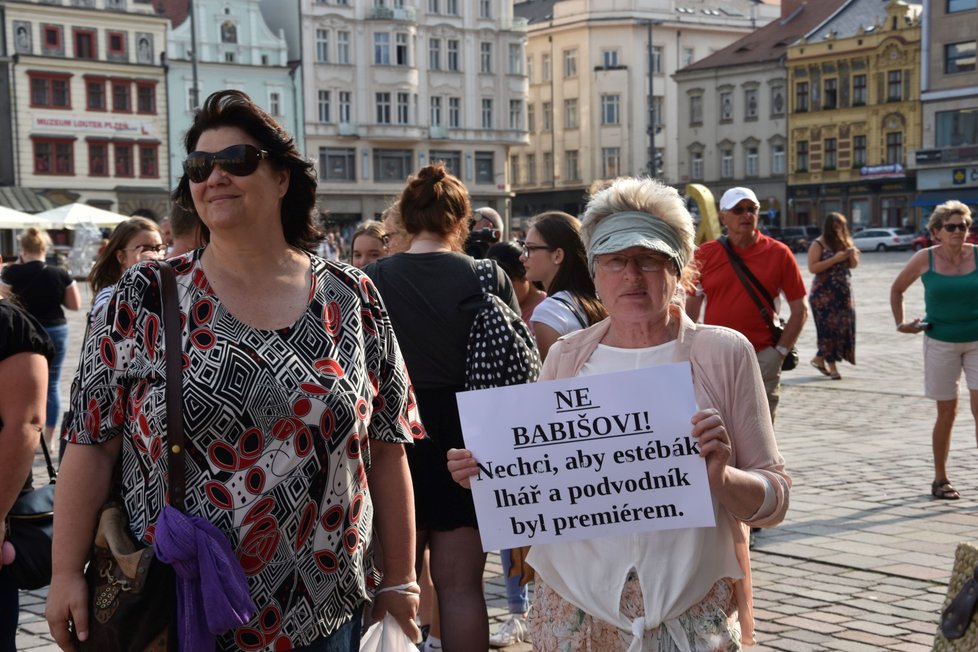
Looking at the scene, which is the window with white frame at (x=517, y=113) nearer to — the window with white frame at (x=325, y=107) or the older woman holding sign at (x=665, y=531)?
the window with white frame at (x=325, y=107)

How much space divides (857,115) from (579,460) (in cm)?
7772

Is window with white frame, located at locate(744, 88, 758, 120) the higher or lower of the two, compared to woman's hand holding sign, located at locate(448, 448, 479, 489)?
higher

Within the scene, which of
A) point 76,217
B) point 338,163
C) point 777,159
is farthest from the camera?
point 777,159

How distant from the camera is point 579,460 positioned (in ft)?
10.9

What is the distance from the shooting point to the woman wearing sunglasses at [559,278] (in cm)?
588

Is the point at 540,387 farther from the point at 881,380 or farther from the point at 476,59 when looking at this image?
the point at 476,59

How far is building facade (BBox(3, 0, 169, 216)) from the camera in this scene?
64.3 metres

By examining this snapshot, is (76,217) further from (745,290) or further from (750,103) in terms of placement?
(750,103)

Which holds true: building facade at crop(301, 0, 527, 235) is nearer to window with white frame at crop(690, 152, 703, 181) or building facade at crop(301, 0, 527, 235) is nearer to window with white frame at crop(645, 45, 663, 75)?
window with white frame at crop(690, 152, 703, 181)

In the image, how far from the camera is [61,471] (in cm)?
308

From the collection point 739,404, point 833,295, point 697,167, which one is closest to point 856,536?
point 739,404

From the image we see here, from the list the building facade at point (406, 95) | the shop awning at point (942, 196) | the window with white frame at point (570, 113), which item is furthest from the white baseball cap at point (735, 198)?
the window with white frame at point (570, 113)

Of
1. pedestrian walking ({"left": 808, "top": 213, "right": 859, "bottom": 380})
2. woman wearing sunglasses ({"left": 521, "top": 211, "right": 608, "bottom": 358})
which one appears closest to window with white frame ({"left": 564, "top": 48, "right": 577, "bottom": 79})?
pedestrian walking ({"left": 808, "top": 213, "right": 859, "bottom": 380})

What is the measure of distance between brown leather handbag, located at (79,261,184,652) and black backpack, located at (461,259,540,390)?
2077mm
